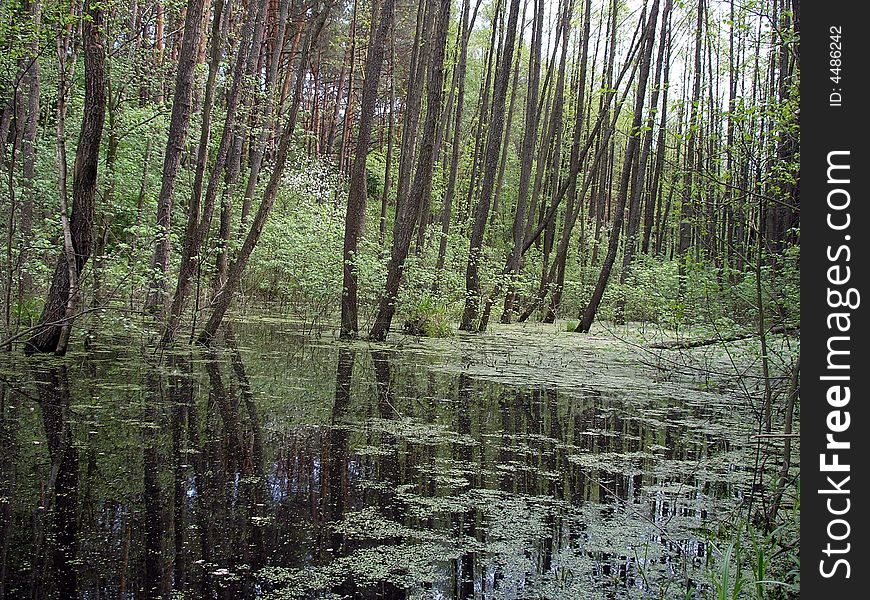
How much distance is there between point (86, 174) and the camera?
20.7 ft

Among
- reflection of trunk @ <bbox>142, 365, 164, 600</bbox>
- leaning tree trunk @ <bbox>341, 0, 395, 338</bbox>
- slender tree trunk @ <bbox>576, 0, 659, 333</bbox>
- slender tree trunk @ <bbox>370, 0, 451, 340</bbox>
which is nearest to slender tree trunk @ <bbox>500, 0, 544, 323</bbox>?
slender tree trunk @ <bbox>576, 0, 659, 333</bbox>

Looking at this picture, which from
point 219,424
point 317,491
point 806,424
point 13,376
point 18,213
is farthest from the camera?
point 18,213

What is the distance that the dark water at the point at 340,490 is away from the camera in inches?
100.0

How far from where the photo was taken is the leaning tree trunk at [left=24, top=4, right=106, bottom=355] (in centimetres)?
620

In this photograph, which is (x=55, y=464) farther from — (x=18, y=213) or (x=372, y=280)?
(x=18, y=213)

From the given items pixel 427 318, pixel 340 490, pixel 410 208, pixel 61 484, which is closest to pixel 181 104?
pixel 410 208

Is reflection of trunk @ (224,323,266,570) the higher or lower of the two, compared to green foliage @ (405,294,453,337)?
lower

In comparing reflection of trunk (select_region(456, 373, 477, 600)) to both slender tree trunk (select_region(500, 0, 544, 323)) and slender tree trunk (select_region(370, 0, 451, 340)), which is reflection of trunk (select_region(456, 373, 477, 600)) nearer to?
slender tree trunk (select_region(370, 0, 451, 340))

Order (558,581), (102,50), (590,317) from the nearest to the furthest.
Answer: (558,581) < (102,50) < (590,317)

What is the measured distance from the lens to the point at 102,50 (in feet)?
20.6

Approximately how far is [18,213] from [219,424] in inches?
311

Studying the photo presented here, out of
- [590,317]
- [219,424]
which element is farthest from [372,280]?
[219,424]

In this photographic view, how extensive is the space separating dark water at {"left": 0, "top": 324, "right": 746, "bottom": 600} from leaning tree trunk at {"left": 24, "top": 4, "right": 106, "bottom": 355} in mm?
634

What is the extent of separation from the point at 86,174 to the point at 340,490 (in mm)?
4408
